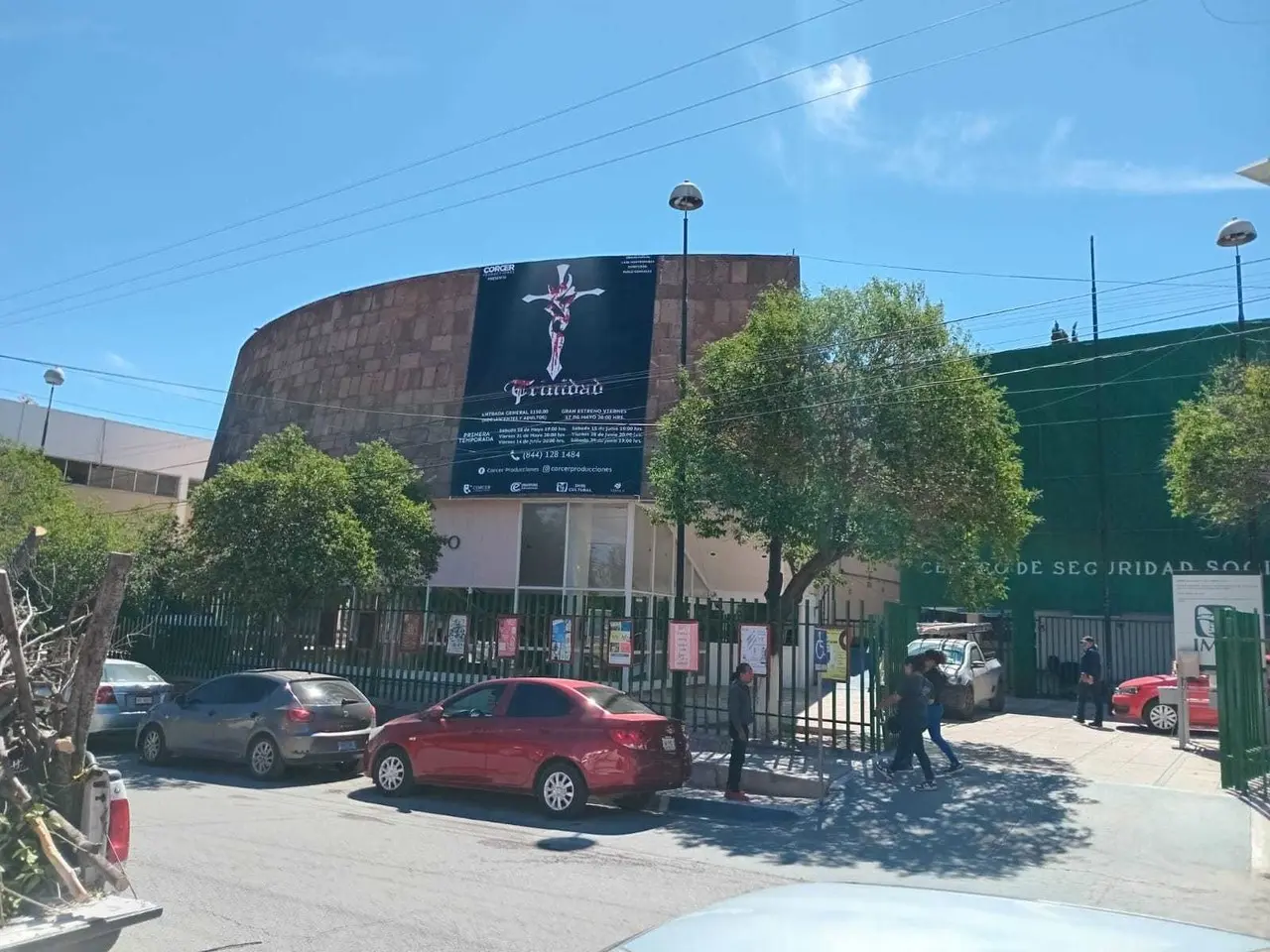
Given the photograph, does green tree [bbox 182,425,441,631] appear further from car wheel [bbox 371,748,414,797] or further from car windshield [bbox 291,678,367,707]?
car wheel [bbox 371,748,414,797]

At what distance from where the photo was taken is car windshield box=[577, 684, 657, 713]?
38.4ft

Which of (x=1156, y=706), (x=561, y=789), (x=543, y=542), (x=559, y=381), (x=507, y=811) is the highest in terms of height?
(x=559, y=381)

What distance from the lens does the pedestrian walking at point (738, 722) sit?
12.3 m

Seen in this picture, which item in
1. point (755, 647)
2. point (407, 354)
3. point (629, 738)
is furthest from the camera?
point (407, 354)

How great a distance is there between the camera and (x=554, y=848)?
381 inches

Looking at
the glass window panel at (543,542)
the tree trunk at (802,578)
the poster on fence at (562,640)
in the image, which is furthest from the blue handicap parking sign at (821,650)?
the glass window panel at (543,542)

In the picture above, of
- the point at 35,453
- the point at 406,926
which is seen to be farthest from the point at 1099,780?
the point at 35,453

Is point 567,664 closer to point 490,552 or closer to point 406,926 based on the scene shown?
point 490,552

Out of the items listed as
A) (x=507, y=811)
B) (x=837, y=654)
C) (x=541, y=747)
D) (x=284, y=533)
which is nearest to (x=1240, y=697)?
(x=837, y=654)

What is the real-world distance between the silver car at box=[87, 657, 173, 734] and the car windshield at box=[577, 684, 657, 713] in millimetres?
7987

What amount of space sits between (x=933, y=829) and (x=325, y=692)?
331 inches

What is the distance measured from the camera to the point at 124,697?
1638 centimetres

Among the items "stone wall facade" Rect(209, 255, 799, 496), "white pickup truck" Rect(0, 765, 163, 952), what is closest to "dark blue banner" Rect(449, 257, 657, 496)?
"stone wall facade" Rect(209, 255, 799, 496)

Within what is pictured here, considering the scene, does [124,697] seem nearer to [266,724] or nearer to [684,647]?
[266,724]
